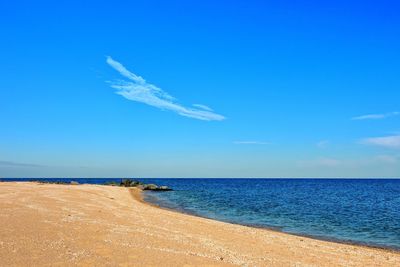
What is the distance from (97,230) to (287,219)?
2709cm

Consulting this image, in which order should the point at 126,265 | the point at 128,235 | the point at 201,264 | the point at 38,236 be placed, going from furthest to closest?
the point at 128,235, the point at 38,236, the point at 201,264, the point at 126,265

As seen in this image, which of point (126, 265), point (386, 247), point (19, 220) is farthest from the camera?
point (386, 247)

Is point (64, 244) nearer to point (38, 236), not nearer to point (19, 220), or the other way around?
point (38, 236)

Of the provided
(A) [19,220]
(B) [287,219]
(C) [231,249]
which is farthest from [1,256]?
(B) [287,219]

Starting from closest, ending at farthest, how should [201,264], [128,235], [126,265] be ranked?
[126,265] → [201,264] → [128,235]

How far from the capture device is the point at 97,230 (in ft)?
66.6

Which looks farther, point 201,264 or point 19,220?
point 19,220

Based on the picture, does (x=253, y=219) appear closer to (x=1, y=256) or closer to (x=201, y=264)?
(x=201, y=264)

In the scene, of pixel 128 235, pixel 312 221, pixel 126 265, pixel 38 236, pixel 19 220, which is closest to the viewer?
pixel 126 265

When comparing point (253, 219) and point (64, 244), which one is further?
point (253, 219)

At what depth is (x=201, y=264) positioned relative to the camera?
14688mm

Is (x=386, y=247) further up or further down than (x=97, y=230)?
further down

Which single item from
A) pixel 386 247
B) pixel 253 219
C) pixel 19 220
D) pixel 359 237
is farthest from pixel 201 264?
pixel 253 219

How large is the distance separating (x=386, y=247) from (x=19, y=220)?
24471 mm
